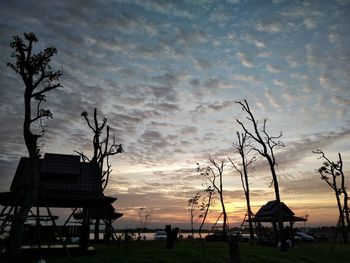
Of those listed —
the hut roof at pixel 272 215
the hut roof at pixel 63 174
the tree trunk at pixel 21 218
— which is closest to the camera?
the tree trunk at pixel 21 218

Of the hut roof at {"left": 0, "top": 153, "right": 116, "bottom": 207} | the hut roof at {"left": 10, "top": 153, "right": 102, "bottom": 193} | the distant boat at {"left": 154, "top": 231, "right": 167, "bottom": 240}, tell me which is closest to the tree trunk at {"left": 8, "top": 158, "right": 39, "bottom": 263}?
the hut roof at {"left": 0, "top": 153, "right": 116, "bottom": 207}

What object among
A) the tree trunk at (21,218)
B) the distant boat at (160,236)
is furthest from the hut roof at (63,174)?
the distant boat at (160,236)

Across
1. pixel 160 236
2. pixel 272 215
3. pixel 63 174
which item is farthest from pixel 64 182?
pixel 160 236

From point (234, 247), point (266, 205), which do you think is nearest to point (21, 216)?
point (234, 247)

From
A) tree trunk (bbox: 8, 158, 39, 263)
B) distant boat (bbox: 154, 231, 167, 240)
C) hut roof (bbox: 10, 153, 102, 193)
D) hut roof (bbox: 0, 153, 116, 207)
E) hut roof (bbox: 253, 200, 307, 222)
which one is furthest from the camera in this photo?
distant boat (bbox: 154, 231, 167, 240)

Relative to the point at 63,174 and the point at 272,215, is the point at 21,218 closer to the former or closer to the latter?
the point at 63,174

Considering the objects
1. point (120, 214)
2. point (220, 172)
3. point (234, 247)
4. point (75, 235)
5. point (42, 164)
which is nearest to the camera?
point (234, 247)

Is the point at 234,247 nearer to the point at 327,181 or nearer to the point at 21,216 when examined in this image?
the point at 21,216

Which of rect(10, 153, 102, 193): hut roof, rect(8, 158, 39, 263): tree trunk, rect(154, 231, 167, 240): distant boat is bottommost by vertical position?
rect(154, 231, 167, 240): distant boat

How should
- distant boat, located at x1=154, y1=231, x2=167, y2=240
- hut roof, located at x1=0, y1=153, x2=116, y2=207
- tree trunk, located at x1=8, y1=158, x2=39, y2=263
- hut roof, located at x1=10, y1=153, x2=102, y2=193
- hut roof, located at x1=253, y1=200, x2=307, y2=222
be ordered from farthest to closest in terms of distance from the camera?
1. distant boat, located at x1=154, y1=231, x2=167, y2=240
2. hut roof, located at x1=253, y1=200, x2=307, y2=222
3. hut roof, located at x1=10, y1=153, x2=102, y2=193
4. hut roof, located at x1=0, y1=153, x2=116, y2=207
5. tree trunk, located at x1=8, y1=158, x2=39, y2=263

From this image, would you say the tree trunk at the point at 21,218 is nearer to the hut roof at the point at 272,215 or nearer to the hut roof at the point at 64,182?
the hut roof at the point at 64,182

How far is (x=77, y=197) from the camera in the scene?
19844mm

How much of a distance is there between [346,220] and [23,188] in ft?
147

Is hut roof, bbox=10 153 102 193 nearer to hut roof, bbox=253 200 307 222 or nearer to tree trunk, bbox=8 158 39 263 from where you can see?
tree trunk, bbox=8 158 39 263
